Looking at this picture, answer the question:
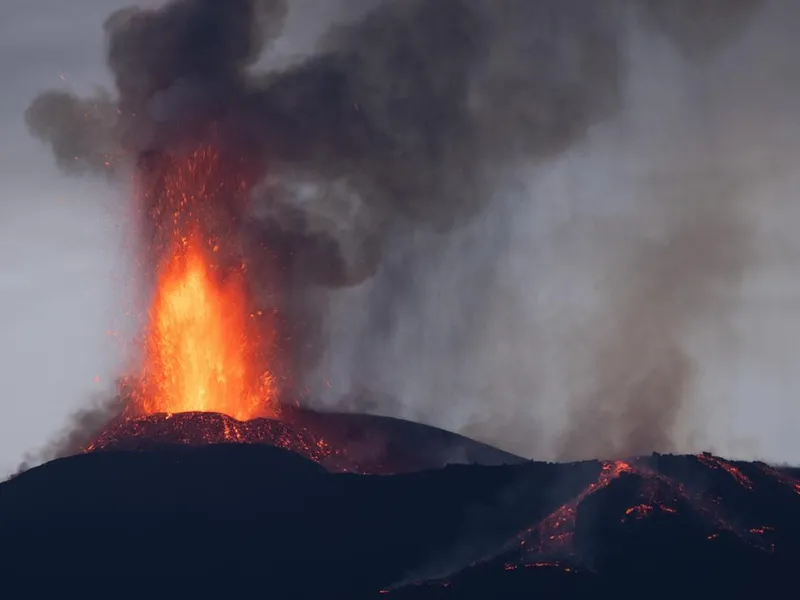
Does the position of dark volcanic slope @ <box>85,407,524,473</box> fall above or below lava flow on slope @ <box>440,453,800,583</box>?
above

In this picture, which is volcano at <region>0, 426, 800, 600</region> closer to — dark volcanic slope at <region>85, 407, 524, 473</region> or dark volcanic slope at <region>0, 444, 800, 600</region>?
dark volcanic slope at <region>0, 444, 800, 600</region>

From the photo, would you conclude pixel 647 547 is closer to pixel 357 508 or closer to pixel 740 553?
pixel 740 553

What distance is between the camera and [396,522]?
9250 centimetres

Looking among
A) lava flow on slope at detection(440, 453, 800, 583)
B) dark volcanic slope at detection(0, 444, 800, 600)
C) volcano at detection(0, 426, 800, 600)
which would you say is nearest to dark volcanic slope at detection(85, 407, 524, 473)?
volcano at detection(0, 426, 800, 600)

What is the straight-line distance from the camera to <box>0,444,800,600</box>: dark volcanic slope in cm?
8550

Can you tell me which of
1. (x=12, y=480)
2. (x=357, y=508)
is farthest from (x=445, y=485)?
(x=12, y=480)

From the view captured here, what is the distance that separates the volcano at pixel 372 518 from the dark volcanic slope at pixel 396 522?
10 centimetres

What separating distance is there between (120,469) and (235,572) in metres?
11.0

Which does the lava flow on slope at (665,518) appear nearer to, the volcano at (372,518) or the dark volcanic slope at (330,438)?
the volcano at (372,518)

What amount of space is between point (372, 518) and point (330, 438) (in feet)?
52.2

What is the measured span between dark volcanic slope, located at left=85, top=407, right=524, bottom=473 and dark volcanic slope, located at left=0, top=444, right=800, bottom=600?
125 centimetres

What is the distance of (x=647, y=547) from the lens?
86188 millimetres

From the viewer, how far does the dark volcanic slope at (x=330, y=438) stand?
93812 mm

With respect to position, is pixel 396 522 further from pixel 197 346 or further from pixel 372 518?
pixel 197 346
